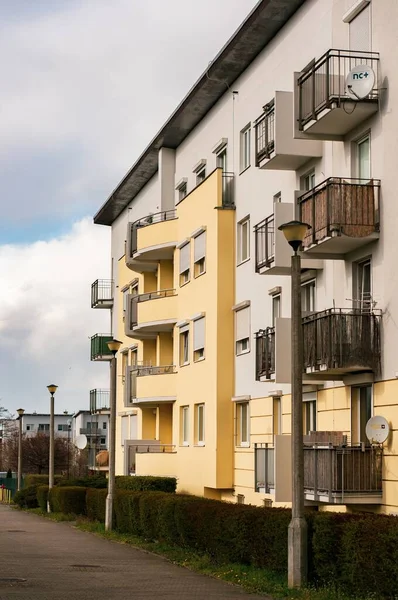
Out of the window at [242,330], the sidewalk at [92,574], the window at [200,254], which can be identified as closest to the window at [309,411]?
the sidewalk at [92,574]

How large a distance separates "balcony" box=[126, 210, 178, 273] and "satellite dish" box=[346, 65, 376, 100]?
56.2ft

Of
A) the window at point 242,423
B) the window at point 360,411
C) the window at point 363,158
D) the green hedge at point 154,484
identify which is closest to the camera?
the window at point 360,411

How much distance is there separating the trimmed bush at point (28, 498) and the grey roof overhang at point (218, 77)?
45.1ft

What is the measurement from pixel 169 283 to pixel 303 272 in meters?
16.3

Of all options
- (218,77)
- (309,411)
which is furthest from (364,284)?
(218,77)

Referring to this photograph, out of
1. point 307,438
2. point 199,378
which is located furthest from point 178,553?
point 199,378

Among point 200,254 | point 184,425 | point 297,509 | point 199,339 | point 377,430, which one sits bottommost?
point 297,509

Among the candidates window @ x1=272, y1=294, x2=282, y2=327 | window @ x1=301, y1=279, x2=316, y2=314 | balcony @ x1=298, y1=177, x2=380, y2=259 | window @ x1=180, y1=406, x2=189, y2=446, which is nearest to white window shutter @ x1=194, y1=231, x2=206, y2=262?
window @ x1=180, y1=406, x2=189, y2=446

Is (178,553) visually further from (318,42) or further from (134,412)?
(134,412)

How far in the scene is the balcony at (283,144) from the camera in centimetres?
2397

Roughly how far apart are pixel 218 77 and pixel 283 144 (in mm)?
8667

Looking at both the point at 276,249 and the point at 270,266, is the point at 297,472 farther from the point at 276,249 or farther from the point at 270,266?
the point at 270,266

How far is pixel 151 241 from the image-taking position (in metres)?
38.6

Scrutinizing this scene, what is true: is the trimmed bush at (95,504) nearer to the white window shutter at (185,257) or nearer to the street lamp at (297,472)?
the white window shutter at (185,257)
